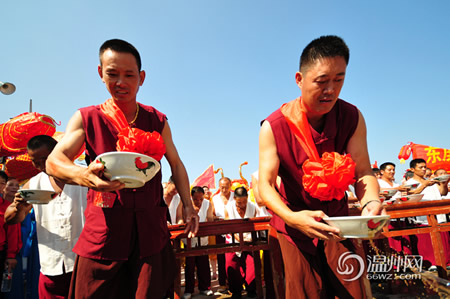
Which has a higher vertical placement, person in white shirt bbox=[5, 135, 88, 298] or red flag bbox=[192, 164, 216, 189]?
red flag bbox=[192, 164, 216, 189]

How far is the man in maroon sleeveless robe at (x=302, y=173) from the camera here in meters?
1.75

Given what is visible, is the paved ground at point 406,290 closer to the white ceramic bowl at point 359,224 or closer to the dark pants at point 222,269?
the dark pants at point 222,269

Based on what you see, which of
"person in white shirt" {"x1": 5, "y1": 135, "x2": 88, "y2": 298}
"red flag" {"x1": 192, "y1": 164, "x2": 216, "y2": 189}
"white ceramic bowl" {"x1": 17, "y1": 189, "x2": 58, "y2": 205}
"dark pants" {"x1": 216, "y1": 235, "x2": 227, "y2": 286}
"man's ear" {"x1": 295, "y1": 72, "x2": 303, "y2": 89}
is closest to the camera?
"man's ear" {"x1": 295, "y1": 72, "x2": 303, "y2": 89}

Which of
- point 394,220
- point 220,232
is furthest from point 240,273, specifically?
point 394,220

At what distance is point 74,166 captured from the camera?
1.65 metres

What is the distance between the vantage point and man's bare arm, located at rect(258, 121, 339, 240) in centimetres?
149

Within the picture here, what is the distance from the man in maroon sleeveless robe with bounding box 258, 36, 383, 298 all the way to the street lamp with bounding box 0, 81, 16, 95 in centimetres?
800

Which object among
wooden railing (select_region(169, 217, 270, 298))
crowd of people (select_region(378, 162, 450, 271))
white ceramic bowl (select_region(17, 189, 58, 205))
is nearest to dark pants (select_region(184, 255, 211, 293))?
wooden railing (select_region(169, 217, 270, 298))

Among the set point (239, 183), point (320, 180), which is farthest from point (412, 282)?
point (239, 183)

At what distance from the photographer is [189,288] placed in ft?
18.6

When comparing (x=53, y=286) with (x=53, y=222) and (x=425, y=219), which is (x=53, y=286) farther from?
(x=425, y=219)

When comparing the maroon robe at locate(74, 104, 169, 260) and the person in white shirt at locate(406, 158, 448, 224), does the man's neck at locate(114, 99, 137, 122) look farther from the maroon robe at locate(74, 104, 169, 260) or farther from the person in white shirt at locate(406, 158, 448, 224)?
the person in white shirt at locate(406, 158, 448, 224)

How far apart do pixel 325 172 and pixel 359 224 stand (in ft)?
1.17

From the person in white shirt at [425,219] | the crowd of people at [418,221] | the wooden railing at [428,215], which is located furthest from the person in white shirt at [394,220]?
the wooden railing at [428,215]
